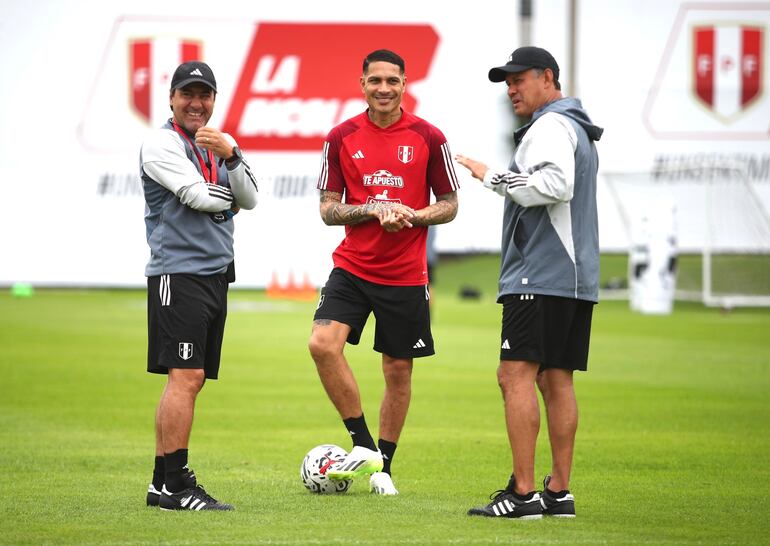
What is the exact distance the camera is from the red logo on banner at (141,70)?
36625mm

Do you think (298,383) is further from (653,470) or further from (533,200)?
→ (533,200)

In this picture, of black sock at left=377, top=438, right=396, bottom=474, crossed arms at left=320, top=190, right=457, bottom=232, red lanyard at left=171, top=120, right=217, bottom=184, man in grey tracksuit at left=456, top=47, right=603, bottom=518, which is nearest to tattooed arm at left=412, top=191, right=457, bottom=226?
crossed arms at left=320, top=190, right=457, bottom=232

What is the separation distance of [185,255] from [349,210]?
107 centimetres

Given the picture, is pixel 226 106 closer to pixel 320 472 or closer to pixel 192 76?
pixel 320 472

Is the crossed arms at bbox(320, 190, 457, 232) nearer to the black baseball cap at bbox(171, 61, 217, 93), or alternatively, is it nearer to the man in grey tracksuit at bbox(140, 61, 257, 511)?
the man in grey tracksuit at bbox(140, 61, 257, 511)

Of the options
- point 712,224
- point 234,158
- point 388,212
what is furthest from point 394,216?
point 712,224

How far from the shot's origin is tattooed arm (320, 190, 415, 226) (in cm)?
785

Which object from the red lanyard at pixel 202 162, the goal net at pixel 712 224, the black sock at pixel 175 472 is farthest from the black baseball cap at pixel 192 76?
the goal net at pixel 712 224

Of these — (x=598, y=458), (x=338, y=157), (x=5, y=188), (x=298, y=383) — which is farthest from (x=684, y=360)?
(x=5, y=188)

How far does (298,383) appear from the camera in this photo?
50.1 feet

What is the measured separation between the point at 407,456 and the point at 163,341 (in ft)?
9.75

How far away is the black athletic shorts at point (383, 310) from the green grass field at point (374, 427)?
2.87ft

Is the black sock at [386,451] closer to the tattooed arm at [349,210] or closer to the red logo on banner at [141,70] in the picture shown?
the tattooed arm at [349,210]

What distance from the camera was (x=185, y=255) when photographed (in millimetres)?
7438
